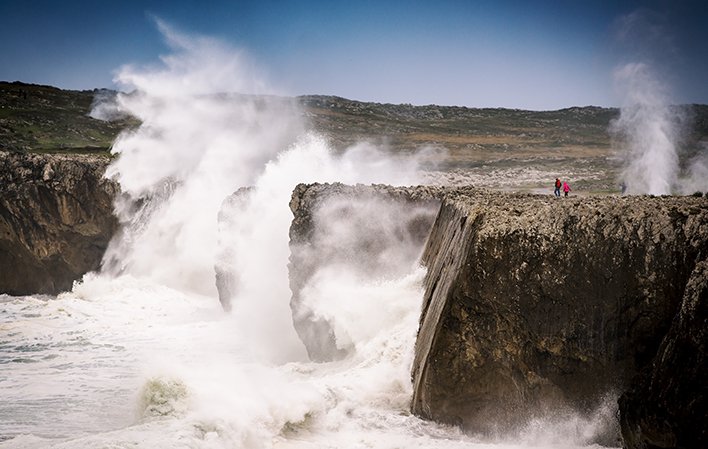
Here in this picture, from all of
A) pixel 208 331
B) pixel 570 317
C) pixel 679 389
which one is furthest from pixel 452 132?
pixel 679 389

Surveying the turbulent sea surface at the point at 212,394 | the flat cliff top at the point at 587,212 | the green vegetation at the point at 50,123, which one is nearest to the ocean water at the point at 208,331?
the turbulent sea surface at the point at 212,394

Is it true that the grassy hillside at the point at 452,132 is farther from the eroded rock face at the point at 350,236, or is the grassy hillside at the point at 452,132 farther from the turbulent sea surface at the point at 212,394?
the turbulent sea surface at the point at 212,394

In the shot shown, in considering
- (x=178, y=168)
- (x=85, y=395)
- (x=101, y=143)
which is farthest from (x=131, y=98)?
(x=85, y=395)

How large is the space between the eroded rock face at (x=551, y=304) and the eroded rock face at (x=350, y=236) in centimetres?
441

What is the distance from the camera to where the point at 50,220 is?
2450 centimetres

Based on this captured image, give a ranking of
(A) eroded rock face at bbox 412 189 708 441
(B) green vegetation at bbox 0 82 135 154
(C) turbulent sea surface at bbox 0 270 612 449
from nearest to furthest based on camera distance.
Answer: (A) eroded rock face at bbox 412 189 708 441
(C) turbulent sea surface at bbox 0 270 612 449
(B) green vegetation at bbox 0 82 135 154

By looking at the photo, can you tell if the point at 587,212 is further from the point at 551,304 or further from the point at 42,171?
the point at 42,171

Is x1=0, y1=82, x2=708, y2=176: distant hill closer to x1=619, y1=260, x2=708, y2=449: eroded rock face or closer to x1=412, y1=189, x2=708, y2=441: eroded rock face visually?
x1=412, y1=189, x2=708, y2=441: eroded rock face

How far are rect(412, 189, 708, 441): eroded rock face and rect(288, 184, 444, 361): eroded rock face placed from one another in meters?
4.41

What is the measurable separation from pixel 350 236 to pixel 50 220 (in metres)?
16.7

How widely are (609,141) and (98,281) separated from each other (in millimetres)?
50086

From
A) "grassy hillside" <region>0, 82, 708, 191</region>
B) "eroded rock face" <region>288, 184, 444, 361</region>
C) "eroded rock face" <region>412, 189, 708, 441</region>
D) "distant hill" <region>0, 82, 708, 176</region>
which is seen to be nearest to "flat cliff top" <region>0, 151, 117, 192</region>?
"distant hill" <region>0, 82, 708, 176</region>

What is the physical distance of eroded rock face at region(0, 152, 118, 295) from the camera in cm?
2408

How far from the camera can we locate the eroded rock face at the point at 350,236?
13242 mm
